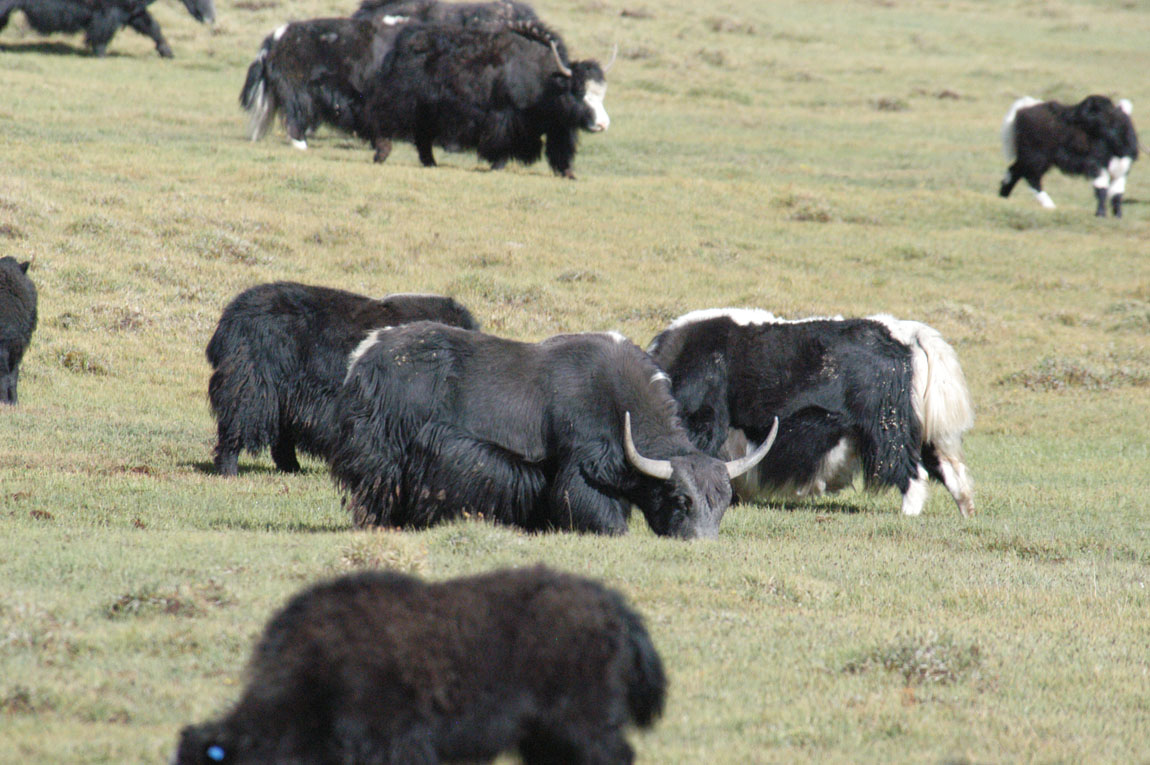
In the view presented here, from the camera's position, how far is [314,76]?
22.5m

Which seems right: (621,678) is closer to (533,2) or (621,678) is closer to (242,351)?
(242,351)

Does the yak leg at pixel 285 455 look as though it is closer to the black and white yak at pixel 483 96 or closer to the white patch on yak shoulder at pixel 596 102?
the black and white yak at pixel 483 96

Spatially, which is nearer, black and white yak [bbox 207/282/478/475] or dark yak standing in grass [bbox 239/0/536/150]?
black and white yak [bbox 207/282/478/475]

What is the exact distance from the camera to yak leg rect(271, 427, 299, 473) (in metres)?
10.8

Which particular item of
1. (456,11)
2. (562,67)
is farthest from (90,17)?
(562,67)

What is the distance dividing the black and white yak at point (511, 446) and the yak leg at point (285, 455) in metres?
2.40

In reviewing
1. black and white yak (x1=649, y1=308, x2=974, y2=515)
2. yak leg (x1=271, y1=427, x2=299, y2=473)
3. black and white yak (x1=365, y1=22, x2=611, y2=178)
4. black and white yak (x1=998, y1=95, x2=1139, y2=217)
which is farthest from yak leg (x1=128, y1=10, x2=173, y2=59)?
black and white yak (x1=649, y1=308, x2=974, y2=515)

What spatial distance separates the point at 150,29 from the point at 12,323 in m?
20.2

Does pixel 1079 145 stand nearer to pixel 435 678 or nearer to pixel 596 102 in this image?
pixel 596 102

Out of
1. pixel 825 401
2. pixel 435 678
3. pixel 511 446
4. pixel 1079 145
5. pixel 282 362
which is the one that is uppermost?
pixel 435 678

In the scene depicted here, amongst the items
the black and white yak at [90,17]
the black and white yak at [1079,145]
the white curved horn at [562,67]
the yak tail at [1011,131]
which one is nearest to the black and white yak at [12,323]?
the white curved horn at [562,67]

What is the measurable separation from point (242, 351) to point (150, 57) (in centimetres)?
2294

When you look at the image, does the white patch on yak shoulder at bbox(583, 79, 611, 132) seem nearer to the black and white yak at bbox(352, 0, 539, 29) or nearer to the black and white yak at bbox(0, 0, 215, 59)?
the black and white yak at bbox(352, 0, 539, 29)

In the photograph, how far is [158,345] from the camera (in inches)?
571
